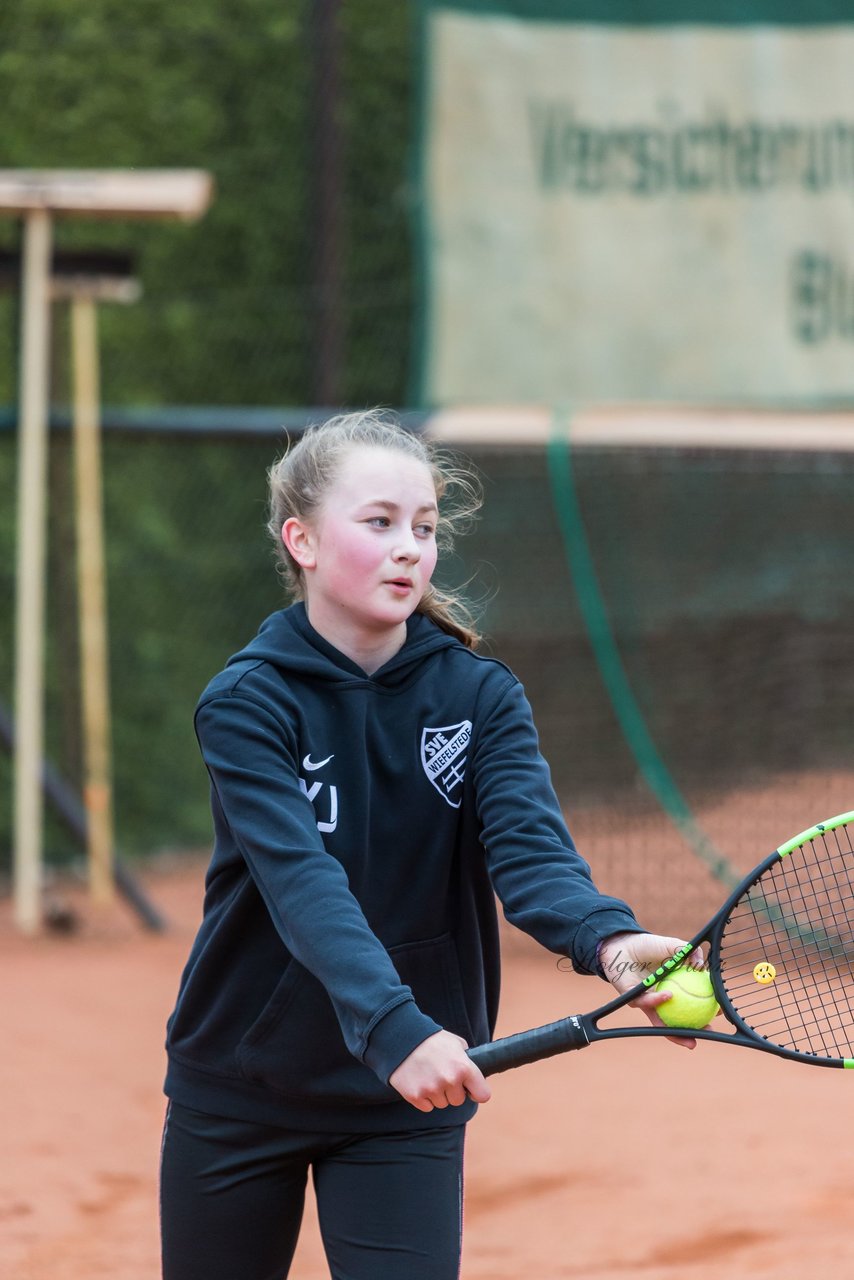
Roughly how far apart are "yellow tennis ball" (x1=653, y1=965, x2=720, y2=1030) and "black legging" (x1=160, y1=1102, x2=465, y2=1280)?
313mm

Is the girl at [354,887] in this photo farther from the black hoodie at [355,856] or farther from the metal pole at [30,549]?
the metal pole at [30,549]

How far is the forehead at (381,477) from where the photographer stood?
2.12m

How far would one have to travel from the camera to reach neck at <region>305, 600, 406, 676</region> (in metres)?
2.16

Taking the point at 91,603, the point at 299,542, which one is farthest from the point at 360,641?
the point at 91,603

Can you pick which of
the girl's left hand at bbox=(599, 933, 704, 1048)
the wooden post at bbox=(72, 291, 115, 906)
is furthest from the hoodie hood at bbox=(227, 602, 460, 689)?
the wooden post at bbox=(72, 291, 115, 906)

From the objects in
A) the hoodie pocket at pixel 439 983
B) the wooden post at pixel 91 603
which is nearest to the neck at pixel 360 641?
the hoodie pocket at pixel 439 983

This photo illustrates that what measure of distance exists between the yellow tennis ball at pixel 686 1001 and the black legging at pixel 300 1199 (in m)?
0.31

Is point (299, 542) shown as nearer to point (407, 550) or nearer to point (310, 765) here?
point (407, 550)

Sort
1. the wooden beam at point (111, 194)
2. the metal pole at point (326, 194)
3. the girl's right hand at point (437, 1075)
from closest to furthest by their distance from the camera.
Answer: the girl's right hand at point (437, 1075), the wooden beam at point (111, 194), the metal pole at point (326, 194)

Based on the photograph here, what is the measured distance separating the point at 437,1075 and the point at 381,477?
743 mm

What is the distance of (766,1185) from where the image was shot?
3520mm

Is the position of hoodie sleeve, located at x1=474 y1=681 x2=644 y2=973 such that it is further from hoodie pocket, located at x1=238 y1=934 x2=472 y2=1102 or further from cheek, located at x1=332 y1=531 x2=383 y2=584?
cheek, located at x1=332 y1=531 x2=383 y2=584

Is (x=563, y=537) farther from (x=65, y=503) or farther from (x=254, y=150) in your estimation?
(x=254, y=150)

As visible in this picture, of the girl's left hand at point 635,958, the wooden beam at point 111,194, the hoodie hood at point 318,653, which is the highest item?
the wooden beam at point 111,194
